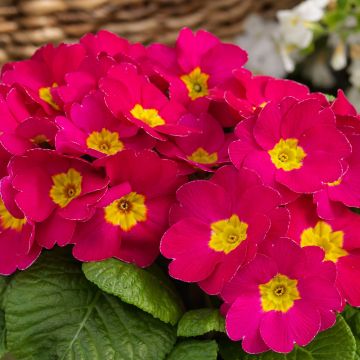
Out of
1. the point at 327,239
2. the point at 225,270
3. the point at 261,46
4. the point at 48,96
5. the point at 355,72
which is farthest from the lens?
the point at 261,46

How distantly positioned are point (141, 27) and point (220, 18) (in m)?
0.26

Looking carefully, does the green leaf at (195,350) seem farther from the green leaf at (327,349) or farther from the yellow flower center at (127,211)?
the yellow flower center at (127,211)

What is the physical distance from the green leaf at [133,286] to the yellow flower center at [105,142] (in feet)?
0.48

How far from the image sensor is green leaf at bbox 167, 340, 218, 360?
0.98m

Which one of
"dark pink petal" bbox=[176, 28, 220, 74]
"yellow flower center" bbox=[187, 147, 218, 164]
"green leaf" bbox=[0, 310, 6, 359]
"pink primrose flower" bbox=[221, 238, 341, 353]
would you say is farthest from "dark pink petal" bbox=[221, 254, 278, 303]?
"dark pink petal" bbox=[176, 28, 220, 74]

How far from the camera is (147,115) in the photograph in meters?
1.10

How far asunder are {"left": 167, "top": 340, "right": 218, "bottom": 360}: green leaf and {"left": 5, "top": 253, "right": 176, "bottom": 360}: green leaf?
0.01 m

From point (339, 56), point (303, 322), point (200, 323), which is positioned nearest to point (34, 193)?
point (200, 323)

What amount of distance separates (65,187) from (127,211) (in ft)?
0.28

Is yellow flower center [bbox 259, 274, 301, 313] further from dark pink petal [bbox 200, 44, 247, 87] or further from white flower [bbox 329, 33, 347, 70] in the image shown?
white flower [bbox 329, 33, 347, 70]

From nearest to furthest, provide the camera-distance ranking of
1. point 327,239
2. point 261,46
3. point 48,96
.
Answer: point 327,239 < point 48,96 < point 261,46

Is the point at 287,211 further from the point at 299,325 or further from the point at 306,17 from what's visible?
the point at 306,17

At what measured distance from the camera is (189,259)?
3.22 feet

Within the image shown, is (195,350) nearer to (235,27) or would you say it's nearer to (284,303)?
(284,303)
